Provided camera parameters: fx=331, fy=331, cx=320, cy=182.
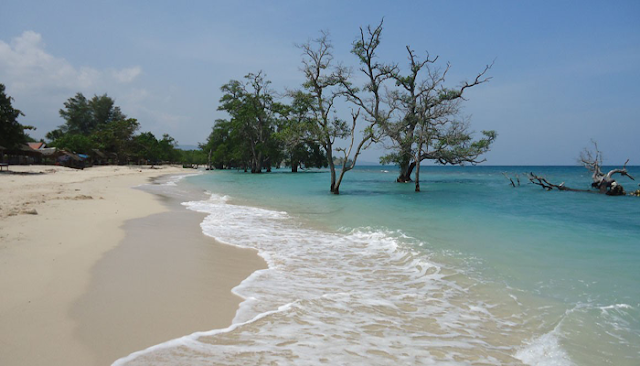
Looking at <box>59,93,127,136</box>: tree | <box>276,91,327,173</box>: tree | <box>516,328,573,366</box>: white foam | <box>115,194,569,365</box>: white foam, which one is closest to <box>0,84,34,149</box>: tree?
<box>276,91,327,173</box>: tree

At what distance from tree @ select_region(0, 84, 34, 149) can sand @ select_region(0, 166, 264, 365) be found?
27.1 metres

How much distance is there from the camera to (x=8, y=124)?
26906 mm

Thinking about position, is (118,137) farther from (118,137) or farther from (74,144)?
(74,144)

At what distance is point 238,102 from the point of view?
164 feet

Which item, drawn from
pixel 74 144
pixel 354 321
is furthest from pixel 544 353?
pixel 74 144

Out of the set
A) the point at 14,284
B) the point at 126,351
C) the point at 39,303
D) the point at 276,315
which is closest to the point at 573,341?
the point at 276,315

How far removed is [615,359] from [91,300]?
5038 mm

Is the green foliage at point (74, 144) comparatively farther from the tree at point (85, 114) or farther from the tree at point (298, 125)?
the tree at point (298, 125)

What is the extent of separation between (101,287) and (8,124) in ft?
108

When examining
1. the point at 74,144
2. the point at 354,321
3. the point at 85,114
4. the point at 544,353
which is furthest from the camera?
the point at 85,114

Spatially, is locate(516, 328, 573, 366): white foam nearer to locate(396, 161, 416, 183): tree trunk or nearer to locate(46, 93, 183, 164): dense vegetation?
locate(396, 161, 416, 183): tree trunk

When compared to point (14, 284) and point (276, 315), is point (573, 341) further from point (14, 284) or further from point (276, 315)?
point (14, 284)

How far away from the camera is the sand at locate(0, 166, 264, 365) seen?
2.64 meters

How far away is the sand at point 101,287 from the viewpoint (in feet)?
8.66
